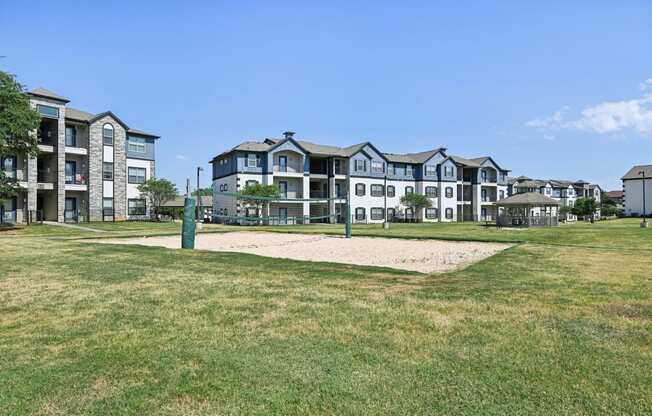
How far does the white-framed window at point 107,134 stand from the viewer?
40688 millimetres

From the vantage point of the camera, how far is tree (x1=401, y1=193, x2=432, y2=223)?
55.2m

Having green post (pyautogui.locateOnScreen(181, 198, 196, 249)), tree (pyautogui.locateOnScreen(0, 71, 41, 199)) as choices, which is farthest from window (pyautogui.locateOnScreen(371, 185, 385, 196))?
green post (pyautogui.locateOnScreen(181, 198, 196, 249))

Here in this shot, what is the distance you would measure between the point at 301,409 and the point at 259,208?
4434cm

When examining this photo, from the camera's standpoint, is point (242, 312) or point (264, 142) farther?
point (264, 142)

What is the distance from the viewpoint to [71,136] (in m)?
39.5

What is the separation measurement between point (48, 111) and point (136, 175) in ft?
34.5

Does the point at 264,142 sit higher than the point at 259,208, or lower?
higher

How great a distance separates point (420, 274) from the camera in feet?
30.0

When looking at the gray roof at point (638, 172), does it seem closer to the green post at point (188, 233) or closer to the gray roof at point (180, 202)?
the gray roof at point (180, 202)

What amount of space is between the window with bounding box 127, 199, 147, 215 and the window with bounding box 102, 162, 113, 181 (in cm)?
361

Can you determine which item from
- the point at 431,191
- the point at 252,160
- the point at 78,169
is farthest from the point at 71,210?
the point at 431,191

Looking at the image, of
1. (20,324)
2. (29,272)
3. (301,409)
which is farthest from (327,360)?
(29,272)

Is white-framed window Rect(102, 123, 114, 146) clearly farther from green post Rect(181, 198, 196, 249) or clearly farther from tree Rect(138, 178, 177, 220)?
green post Rect(181, 198, 196, 249)

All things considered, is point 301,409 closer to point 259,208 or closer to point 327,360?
point 327,360
